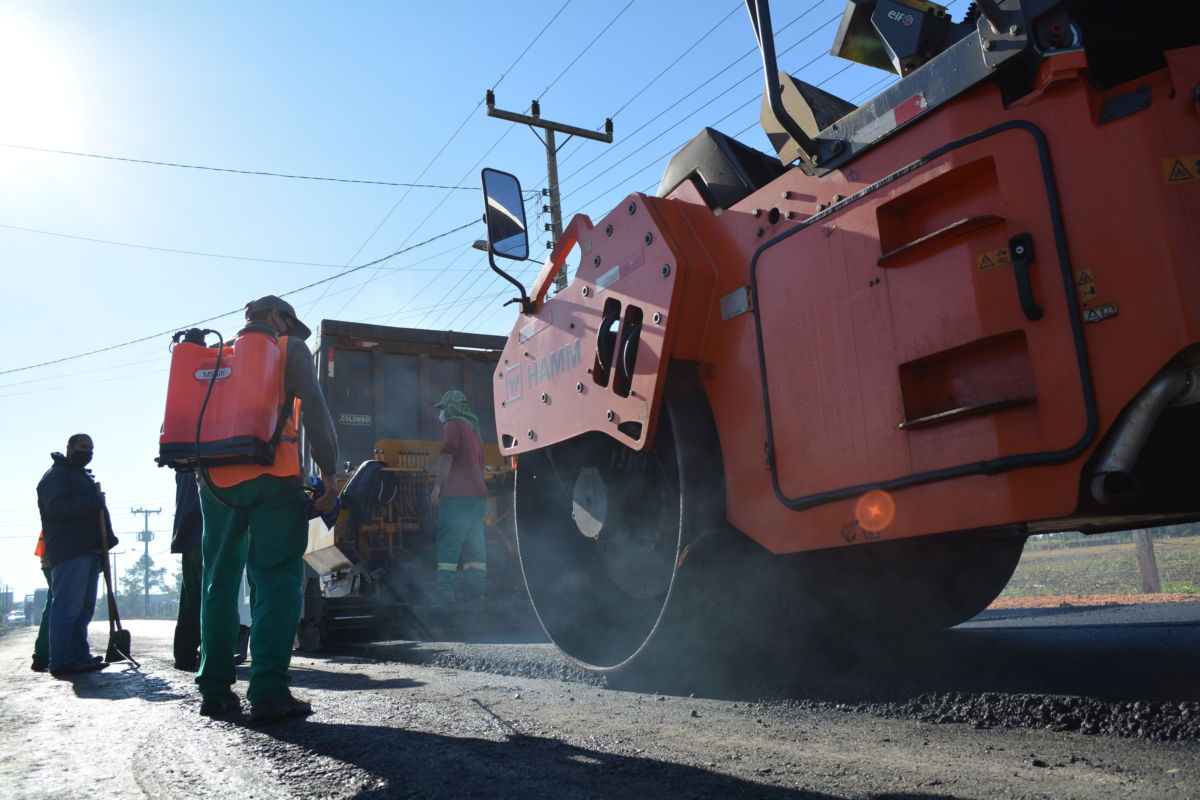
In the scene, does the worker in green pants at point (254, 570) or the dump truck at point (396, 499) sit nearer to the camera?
the worker in green pants at point (254, 570)

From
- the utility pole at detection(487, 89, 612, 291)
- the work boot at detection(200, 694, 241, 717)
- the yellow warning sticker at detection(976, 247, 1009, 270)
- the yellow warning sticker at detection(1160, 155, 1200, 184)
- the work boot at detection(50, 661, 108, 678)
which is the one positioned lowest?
the work boot at detection(50, 661, 108, 678)

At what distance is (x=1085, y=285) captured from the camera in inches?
69.3

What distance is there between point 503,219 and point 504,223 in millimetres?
19

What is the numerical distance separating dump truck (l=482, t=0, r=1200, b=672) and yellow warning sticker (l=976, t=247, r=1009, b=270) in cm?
1

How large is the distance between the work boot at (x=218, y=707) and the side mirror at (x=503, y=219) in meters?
2.01

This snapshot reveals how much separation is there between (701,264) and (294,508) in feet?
5.68

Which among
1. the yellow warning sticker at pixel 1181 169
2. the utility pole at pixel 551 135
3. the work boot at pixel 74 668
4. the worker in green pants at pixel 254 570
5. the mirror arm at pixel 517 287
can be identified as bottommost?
the work boot at pixel 74 668

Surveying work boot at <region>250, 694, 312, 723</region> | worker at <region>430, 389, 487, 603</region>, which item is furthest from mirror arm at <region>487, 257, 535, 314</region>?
worker at <region>430, 389, 487, 603</region>

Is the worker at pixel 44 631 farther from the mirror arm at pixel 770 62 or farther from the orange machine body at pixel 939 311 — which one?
the mirror arm at pixel 770 62

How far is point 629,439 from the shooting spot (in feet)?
9.27

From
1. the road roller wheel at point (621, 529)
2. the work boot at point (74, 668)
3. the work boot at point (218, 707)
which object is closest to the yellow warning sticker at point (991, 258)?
the road roller wheel at point (621, 529)

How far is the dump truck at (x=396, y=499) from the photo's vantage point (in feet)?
19.4

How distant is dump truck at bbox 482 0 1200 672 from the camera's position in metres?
1.74

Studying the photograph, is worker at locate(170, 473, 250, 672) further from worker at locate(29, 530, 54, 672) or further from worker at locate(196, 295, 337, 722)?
worker at locate(196, 295, 337, 722)
